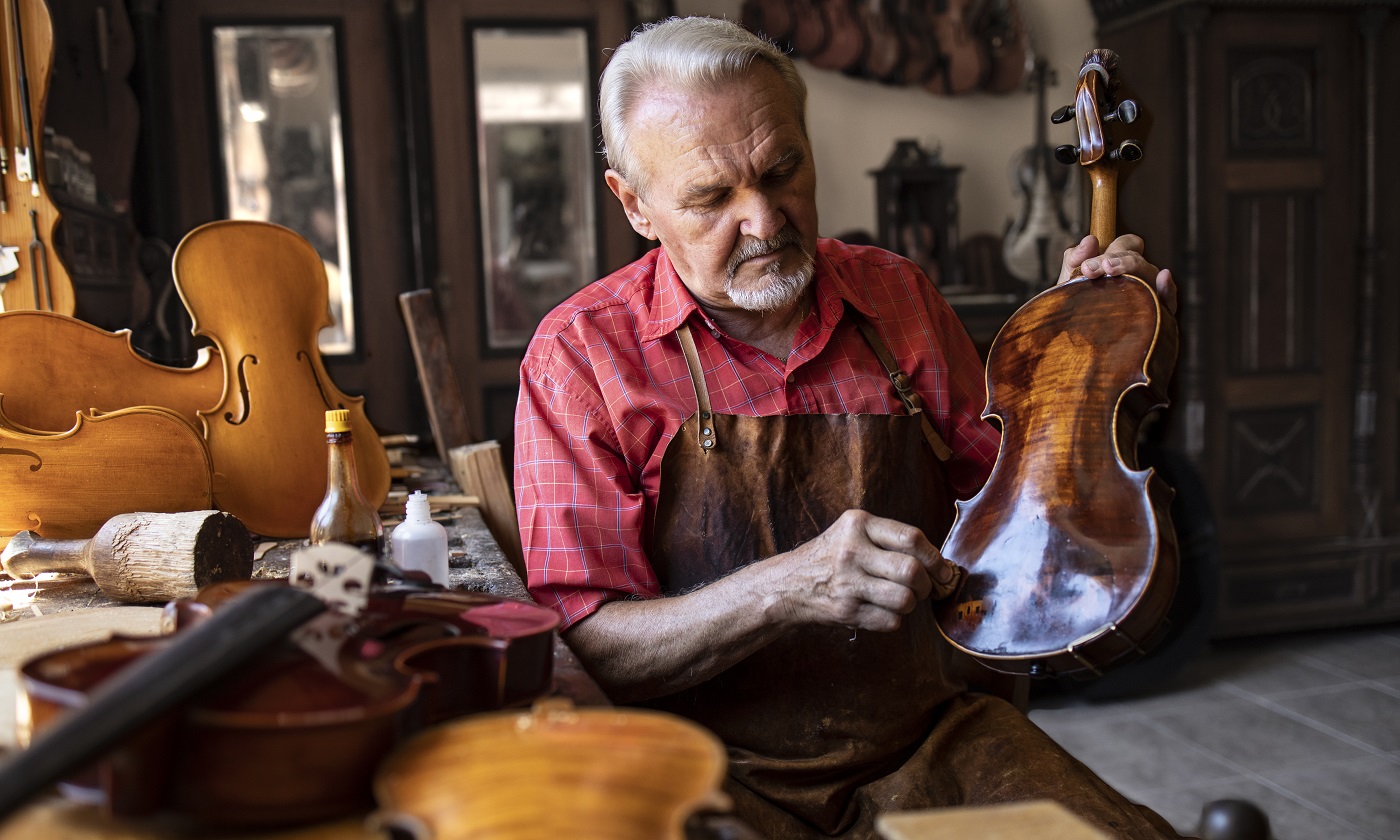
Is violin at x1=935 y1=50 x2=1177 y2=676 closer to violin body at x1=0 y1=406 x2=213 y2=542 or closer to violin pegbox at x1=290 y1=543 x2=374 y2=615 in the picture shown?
violin pegbox at x1=290 y1=543 x2=374 y2=615

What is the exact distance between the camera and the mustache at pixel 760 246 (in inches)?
69.6

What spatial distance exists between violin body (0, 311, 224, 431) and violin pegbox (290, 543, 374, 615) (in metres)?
1.05

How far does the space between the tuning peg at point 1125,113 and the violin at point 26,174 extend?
6.06 feet

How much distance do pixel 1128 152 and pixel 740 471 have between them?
0.74 metres

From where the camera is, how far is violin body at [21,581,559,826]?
0.75 metres

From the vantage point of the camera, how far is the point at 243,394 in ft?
6.63

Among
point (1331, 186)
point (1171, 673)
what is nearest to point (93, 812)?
point (1171, 673)

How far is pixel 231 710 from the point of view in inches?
30.1

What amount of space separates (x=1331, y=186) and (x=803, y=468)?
4.26 meters

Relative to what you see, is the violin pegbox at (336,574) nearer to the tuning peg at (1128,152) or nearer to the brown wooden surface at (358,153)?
the tuning peg at (1128,152)

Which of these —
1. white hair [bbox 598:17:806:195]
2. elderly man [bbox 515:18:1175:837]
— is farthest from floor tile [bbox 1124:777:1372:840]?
white hair [bbox 598:17:806:195]

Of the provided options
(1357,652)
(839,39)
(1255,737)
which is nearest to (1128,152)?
(1255,737)

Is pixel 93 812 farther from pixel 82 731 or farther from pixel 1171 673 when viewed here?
pixel 1171 673

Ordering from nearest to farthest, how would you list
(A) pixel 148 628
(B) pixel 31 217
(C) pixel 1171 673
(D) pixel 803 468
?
1. (A) pixel 148 628
2. (D) pixel 803 468
3. (B) pixel 31 217
4. (C) pixel 1171 673
